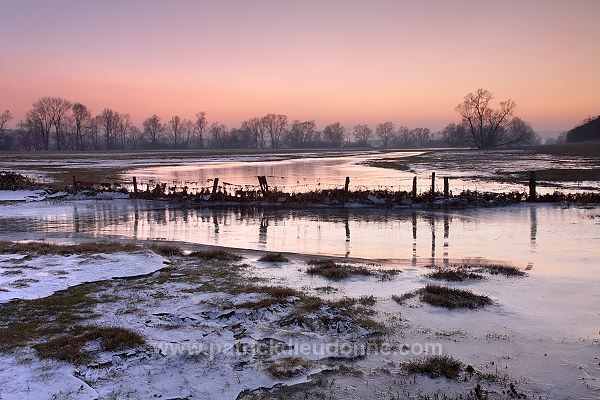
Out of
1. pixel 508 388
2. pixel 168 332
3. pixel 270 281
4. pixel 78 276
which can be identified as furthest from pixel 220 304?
pixel 508 388

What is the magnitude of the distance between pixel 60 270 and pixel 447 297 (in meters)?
9.25

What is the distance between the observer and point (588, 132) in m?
126

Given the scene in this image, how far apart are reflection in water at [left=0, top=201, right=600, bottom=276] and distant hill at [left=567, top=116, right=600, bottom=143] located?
117111 millimetres

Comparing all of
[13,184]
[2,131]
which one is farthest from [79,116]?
[13,184]

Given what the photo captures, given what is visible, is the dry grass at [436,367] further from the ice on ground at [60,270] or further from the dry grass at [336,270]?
the ice on ground at [60,270]

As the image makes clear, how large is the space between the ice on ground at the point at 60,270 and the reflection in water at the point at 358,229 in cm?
472

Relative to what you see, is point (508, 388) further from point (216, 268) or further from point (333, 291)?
point (216, 268)

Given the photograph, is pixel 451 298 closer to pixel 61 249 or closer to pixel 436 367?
pixel 436 367

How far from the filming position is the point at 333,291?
9.95m

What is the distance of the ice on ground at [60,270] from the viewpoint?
9734 mm

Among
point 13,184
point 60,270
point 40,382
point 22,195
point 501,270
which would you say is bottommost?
point 501,270

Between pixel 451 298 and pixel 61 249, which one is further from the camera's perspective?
pixel 61 249

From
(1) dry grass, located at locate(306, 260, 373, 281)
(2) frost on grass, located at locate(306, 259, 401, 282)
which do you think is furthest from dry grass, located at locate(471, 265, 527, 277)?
(1) dry grass, located at locate(306, 260, 373, 281)

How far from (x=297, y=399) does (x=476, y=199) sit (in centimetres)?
2254
